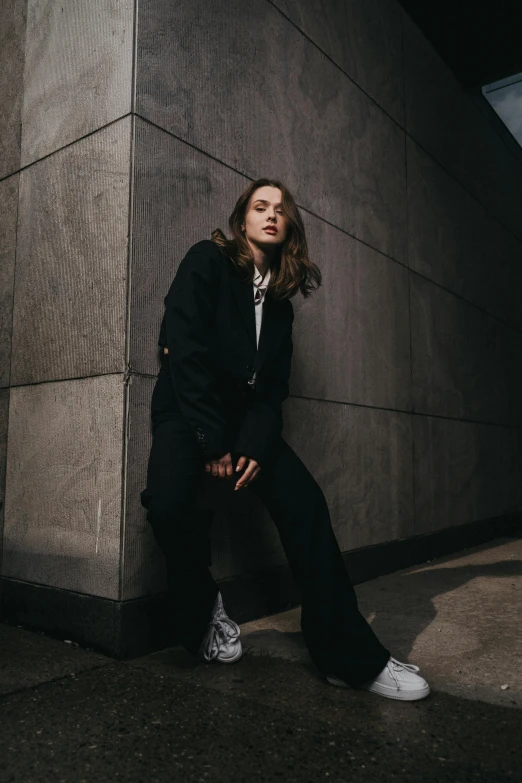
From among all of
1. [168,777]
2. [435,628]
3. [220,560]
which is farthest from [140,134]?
[435,628]

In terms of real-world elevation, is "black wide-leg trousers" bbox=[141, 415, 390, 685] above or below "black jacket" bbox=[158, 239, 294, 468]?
below

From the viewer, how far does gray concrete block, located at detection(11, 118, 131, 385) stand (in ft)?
9.34

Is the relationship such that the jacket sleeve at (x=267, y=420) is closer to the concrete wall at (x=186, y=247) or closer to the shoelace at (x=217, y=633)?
the concrete wall at (x=186, y=247)

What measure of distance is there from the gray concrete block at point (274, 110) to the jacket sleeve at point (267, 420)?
123 centimetres

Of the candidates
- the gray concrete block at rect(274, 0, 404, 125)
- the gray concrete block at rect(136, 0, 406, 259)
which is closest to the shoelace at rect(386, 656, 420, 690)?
the gray concrete block at rect(136, 0, 406, 259)

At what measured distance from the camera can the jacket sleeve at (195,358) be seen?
2406 mm

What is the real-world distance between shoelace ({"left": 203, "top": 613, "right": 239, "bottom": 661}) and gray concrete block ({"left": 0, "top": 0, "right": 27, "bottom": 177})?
2558mm

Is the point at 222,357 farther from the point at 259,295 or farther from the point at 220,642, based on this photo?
the point at 220,642

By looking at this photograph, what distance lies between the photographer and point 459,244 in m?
6.24

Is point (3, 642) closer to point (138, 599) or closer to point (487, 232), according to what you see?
point (138, 599)

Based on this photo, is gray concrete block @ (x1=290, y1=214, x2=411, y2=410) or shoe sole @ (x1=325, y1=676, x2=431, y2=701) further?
gray concrete block @ (x1=290, y1=214, x2=411, y2=410)

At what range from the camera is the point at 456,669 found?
8.57ft

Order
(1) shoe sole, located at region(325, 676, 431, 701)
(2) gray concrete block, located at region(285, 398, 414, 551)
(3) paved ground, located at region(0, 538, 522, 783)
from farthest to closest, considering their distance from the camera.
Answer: (2) gray concrete block, located at region(285, 398, 414, 551) < (1) shoe sole, located at region(325, 676, 431, 701) < (3) paved ground, located at region(0, 538, 522, 783)

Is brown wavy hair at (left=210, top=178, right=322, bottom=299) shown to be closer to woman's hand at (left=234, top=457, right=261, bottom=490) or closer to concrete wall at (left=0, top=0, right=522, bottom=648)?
concrete wall at (left=0, top=0, right=522, bottom=648)
